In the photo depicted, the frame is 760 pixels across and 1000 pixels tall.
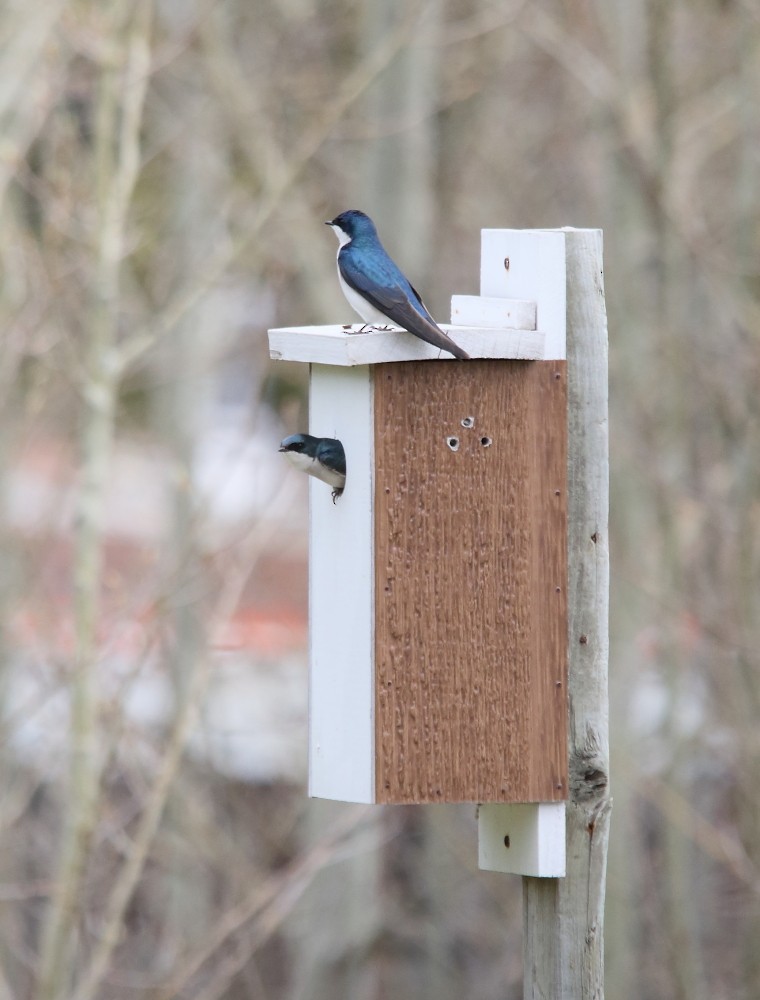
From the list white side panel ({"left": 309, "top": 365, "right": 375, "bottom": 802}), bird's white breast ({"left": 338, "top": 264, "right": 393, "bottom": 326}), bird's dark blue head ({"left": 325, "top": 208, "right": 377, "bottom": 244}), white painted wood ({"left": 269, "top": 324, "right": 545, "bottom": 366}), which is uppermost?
bird's dark blue head ({"left": 325, "top": 208, "right": 377, "bottom": 244})

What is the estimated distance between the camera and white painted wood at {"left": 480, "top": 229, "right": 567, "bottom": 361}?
10.8 ft

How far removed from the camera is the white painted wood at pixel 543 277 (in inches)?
129

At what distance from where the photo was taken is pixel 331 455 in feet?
10.7

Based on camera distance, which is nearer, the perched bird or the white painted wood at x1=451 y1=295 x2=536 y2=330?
the perched bird

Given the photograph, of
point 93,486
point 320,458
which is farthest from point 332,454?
point 93,486

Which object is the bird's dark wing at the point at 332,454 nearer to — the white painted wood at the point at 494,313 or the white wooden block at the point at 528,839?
the white painted wood at the point at 494,313

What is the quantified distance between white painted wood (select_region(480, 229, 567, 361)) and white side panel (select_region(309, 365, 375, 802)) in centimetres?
38

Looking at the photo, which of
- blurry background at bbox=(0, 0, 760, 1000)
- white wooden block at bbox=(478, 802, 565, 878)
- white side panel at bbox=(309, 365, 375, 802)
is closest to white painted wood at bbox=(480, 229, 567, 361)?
white side panel at bbox=(309, 365, 375, 802)

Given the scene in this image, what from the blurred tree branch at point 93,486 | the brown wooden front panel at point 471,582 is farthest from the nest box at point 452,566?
the blurred tree branch at point 93,486

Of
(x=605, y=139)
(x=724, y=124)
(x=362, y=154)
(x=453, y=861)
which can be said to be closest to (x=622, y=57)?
(x=605, y=139)

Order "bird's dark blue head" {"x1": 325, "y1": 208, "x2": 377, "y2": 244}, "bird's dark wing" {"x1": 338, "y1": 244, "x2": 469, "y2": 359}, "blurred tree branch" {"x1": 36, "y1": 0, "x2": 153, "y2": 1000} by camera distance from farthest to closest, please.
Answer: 1. "blurred tree branch" {"x1": 36, "y1": 0, "x2": 153, "y2": 1000}
2. "bird's dark blue head" {"x1": 325, "y1": 208, "x2": 377, "y2": 244}
3. "bird's dark wing" {"x1": 338, "y1": 244, "x2": 469, "y2": 359}

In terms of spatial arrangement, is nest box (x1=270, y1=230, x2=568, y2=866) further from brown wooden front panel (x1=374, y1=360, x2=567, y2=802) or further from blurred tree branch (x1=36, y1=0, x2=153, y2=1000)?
blurred tree branch (x1=36, y1=0, x2=153, y2=1000)

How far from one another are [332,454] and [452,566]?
32cm

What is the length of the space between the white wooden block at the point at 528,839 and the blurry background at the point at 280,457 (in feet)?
5.19
